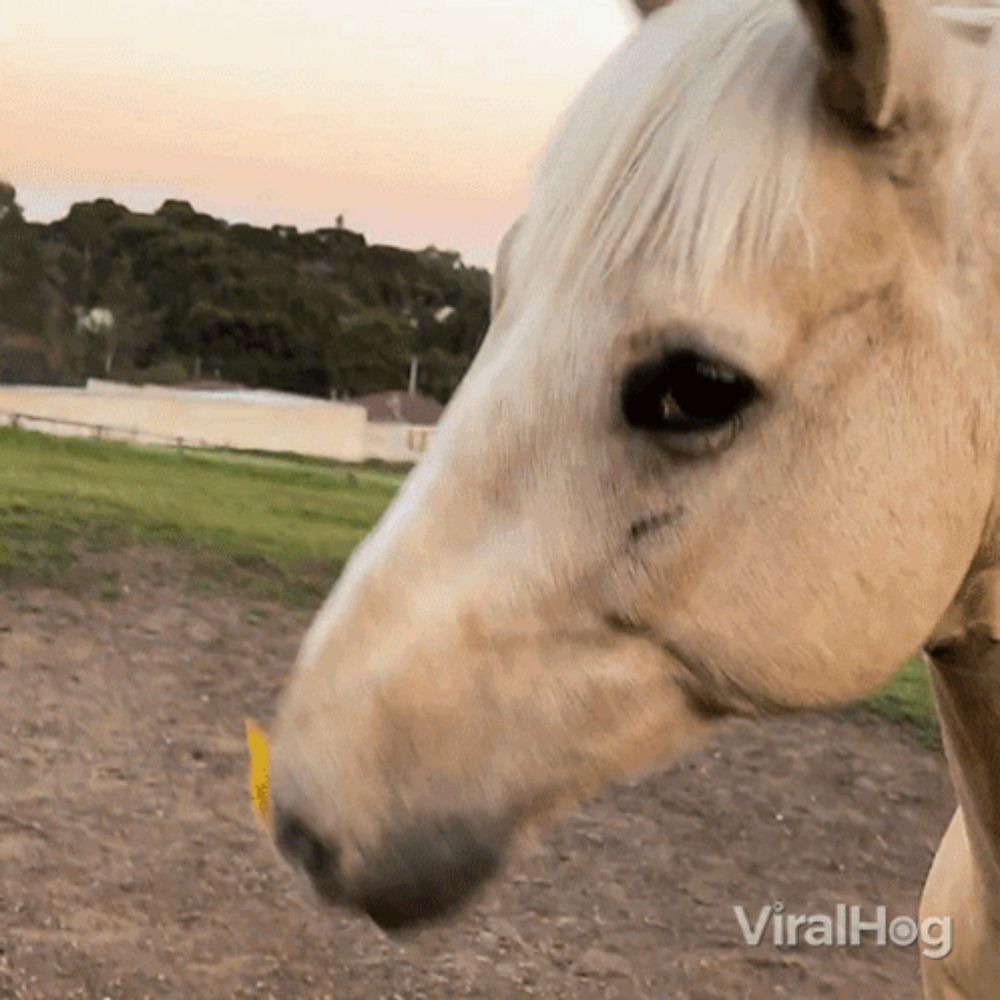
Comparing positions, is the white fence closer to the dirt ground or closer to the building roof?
the building roof

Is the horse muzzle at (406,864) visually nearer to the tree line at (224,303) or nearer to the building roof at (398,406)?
the tree line at (224,303)

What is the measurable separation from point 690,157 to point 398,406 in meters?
12.4

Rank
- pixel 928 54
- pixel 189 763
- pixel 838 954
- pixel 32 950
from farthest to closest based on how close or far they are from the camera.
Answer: pixel 189 763 < pixel 838 954 < pixel 32 950 < pixel 928 54

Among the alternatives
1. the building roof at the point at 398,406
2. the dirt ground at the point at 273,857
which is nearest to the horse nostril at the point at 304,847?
the dirt ground at the point at 273,857

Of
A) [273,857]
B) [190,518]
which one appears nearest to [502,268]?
[273,857]

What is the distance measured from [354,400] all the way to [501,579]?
41.0 ft

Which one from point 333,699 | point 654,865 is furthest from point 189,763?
point 333,699

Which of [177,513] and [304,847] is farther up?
[304,847]

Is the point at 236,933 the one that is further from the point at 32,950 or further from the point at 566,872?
the point at 566,872

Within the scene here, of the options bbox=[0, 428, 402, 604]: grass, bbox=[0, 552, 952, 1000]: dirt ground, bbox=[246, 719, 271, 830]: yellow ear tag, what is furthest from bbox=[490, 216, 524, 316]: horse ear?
bbox=[0, 428, 402, 604]: grass

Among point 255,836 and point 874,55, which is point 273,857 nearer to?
point 255,836

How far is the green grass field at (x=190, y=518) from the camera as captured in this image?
5.83 meters

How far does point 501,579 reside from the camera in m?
0.71

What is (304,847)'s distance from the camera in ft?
2.32
